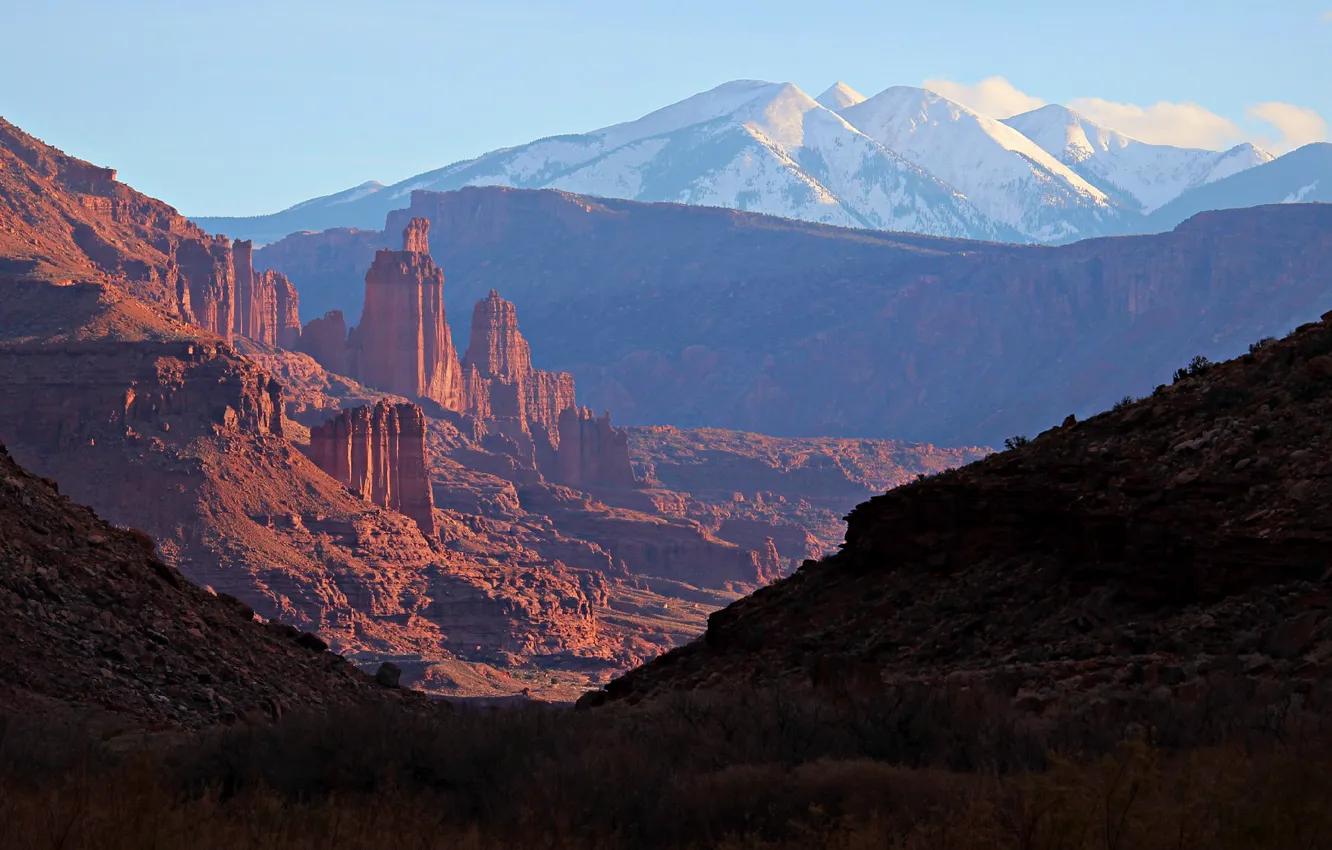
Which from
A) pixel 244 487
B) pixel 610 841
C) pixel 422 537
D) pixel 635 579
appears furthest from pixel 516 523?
pixel 610 841

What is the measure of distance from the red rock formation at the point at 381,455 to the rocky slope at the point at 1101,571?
107 meters

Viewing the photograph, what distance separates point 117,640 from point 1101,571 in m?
11.0

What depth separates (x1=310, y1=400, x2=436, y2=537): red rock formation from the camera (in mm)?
131125

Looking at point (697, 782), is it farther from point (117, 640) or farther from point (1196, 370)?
point (1196, 370)

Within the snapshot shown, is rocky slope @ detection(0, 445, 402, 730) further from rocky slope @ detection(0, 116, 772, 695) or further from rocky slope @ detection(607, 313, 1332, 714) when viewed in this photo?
rocky slope @ detection(0, 116, 772, 695)

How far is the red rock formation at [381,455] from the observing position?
131125mm

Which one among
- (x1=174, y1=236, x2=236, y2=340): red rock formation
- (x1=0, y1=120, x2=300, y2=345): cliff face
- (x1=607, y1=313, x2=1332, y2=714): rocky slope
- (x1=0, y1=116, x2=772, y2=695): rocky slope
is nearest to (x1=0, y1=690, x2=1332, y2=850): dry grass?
(x1=607, y1=313, x2=1332, y2=714): rocky slope

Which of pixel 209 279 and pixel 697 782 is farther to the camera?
pixel 209 279

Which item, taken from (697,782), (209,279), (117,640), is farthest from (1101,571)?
(209,279)

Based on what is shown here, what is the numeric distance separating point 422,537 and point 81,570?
106877 millimetres

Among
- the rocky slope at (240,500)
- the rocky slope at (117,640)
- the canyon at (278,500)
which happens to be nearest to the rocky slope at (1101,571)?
the rocky slope at (117,640)

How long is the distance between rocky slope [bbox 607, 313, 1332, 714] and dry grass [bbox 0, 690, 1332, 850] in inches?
65.8

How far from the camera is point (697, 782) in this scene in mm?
14508

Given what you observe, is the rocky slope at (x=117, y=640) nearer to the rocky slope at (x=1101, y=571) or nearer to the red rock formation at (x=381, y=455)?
the rocky slope at (x=1101, y=571)
